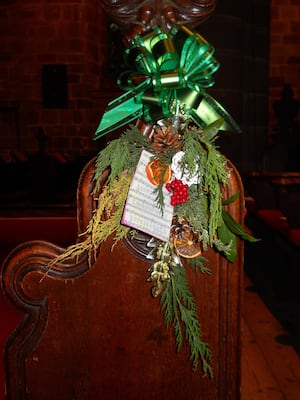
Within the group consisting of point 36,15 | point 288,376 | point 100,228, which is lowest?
point 288,376

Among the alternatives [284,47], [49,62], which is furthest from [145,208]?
[49,62]

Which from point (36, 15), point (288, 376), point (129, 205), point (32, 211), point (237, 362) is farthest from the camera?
point (36, 15)

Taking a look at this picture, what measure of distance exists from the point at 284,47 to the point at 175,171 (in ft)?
30.8

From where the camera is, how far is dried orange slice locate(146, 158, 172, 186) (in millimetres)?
1039

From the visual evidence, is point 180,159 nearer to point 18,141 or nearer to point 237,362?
point 237,362

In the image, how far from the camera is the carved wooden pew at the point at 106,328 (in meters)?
1.07

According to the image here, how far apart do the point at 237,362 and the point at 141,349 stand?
22cm

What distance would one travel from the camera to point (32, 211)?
6320 mm

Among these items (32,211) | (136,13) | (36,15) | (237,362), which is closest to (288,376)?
(237,362)

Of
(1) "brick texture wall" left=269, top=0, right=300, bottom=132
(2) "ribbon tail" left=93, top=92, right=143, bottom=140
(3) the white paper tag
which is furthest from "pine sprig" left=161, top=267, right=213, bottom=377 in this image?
(1) "brick texture wall" left=269, top=0, right=300, bottom=132

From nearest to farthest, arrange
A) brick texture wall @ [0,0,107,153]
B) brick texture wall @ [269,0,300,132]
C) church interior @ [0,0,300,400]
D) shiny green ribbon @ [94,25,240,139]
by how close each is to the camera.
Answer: shiny green ribbon @ [94,25,240,139], church interior @ [0,0,300,400], brick texture wall @ [269,0,300,132], brick texture wall @ [0,0,107,153]

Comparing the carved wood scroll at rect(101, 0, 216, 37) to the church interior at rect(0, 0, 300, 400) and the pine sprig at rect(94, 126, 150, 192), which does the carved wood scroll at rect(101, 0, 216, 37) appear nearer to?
the church interior at rect(0, 0, 300, 400)

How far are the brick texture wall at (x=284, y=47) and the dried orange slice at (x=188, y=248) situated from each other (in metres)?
8.92

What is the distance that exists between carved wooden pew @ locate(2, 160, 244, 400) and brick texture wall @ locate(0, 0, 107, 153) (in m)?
9.23
